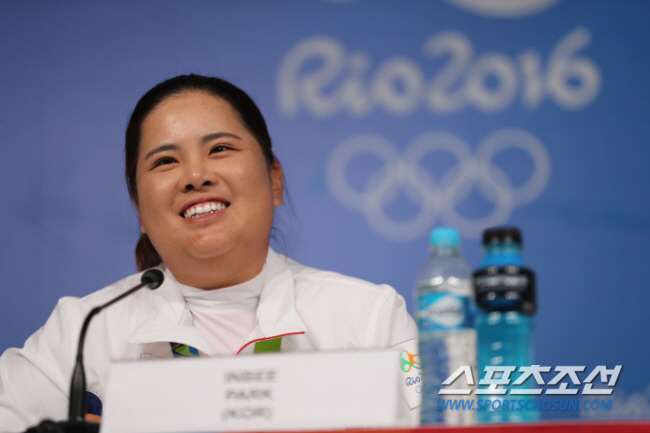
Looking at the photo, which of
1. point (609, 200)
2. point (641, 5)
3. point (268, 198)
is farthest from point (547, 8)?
point (268, 198)

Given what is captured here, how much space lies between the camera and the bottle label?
753 mm

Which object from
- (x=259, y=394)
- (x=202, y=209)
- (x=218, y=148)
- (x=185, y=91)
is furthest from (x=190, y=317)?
(x=259, y=394)

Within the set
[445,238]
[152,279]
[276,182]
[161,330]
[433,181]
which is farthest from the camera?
[433,181]

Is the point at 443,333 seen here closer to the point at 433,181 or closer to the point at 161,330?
the point at 161,330

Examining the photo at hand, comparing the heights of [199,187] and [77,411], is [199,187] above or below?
above

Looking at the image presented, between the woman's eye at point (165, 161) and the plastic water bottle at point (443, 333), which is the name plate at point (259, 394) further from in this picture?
the woman's eye at point (165, 161)

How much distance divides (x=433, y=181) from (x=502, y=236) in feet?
3.60

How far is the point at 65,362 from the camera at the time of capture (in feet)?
4.15

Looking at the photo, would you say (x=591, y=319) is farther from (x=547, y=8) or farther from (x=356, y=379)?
(x=356, y=379)

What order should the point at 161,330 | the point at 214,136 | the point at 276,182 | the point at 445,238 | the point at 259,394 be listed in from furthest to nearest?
1. the point at 276,182
2. the point at 214,136
3. the point at 161,330
4. the point at 445,238
5. the point at 259,394

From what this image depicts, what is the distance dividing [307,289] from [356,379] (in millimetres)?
687

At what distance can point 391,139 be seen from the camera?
6.16ft

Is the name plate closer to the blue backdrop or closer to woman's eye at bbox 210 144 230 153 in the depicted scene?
woman's eye at bbox 210 144 230 153

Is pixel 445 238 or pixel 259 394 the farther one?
pixel 445 238
